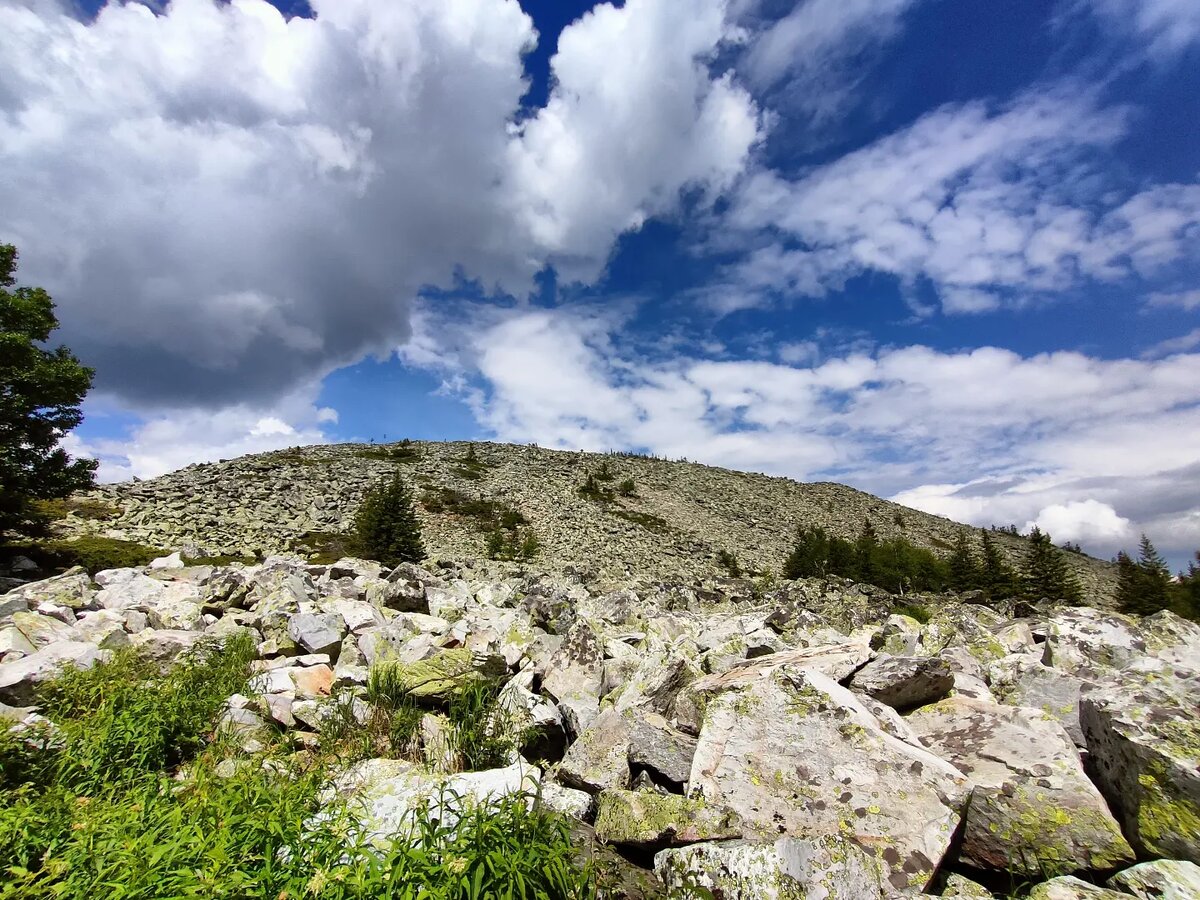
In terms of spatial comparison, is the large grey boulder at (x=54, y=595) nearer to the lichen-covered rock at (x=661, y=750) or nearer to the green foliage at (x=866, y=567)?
the lichen-covered rock at (x=661, y=750)

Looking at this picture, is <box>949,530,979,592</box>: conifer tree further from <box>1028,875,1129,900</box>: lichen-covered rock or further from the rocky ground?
<box>1028,875,1129,900</box>: lichen-covered rock

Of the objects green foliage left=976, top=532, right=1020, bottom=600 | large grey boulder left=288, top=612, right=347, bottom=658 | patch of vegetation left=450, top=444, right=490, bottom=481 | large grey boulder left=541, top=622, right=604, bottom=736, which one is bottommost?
large grey boulder left=541, top=622, right=604, bottom=736

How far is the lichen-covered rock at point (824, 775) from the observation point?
13.1 ft

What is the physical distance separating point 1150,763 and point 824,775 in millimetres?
2218

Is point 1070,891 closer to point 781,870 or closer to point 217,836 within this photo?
point 781,870

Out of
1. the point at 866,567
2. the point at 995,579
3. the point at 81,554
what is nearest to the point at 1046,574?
the point at 995,579

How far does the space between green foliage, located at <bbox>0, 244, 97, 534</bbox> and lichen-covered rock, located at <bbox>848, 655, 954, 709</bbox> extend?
97.2ft

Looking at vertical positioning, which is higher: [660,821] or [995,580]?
[995,580]

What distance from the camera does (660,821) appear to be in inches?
168

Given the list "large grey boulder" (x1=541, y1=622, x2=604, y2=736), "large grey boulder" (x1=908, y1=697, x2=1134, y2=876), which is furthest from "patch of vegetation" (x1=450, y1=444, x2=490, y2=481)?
"large grey boulder" (x1=908, y1=697, x2=1134, y2=876)

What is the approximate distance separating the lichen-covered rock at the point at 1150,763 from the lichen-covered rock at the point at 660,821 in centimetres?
279

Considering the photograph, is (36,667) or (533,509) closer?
(36,667)

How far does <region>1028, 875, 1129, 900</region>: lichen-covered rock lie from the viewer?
3213 millimetres

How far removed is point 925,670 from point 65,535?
46954 mm
